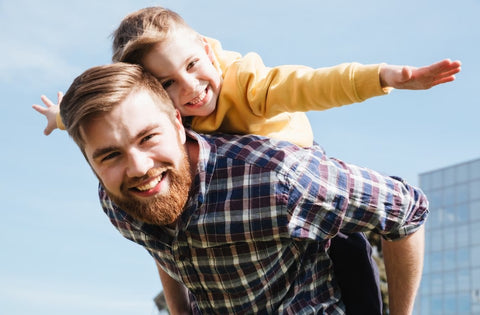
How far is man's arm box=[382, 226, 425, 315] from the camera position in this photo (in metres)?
3.31

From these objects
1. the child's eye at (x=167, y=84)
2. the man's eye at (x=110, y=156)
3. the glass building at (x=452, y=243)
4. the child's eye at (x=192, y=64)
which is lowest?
the glass building at (x=452, y=243)

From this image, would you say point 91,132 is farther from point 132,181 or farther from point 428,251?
point 428,251

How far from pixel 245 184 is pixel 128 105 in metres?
0.59

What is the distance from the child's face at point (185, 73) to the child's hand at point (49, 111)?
3.30ft

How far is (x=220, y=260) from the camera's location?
3.21 metres

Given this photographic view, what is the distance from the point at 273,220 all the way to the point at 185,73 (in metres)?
0.77

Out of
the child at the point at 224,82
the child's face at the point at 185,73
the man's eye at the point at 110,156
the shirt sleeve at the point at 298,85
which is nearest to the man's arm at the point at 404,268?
the child at the point at 224,82

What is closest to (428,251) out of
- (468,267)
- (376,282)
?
(468,267)

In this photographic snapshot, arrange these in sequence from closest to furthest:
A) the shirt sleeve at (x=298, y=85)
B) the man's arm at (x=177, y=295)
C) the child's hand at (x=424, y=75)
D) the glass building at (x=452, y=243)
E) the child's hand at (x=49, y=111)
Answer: the child's hand at (x=424, y=75), the shirt sleeve at (x=298, y=85), the man's arm at (x=177, y=295), the child's hand at (x=49, y=111), the glass building at (x=452, y=243)

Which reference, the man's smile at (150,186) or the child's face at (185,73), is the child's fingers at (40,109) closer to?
the child's face at (185,73)

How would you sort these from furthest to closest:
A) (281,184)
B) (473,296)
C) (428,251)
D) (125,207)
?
(428,251) < (473,296) < (125,207) < (281,184)

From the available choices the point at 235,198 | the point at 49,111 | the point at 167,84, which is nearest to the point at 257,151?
the point at 235,198

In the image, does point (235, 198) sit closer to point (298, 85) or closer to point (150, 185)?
point (150, 185)

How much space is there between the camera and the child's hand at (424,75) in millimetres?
2742
